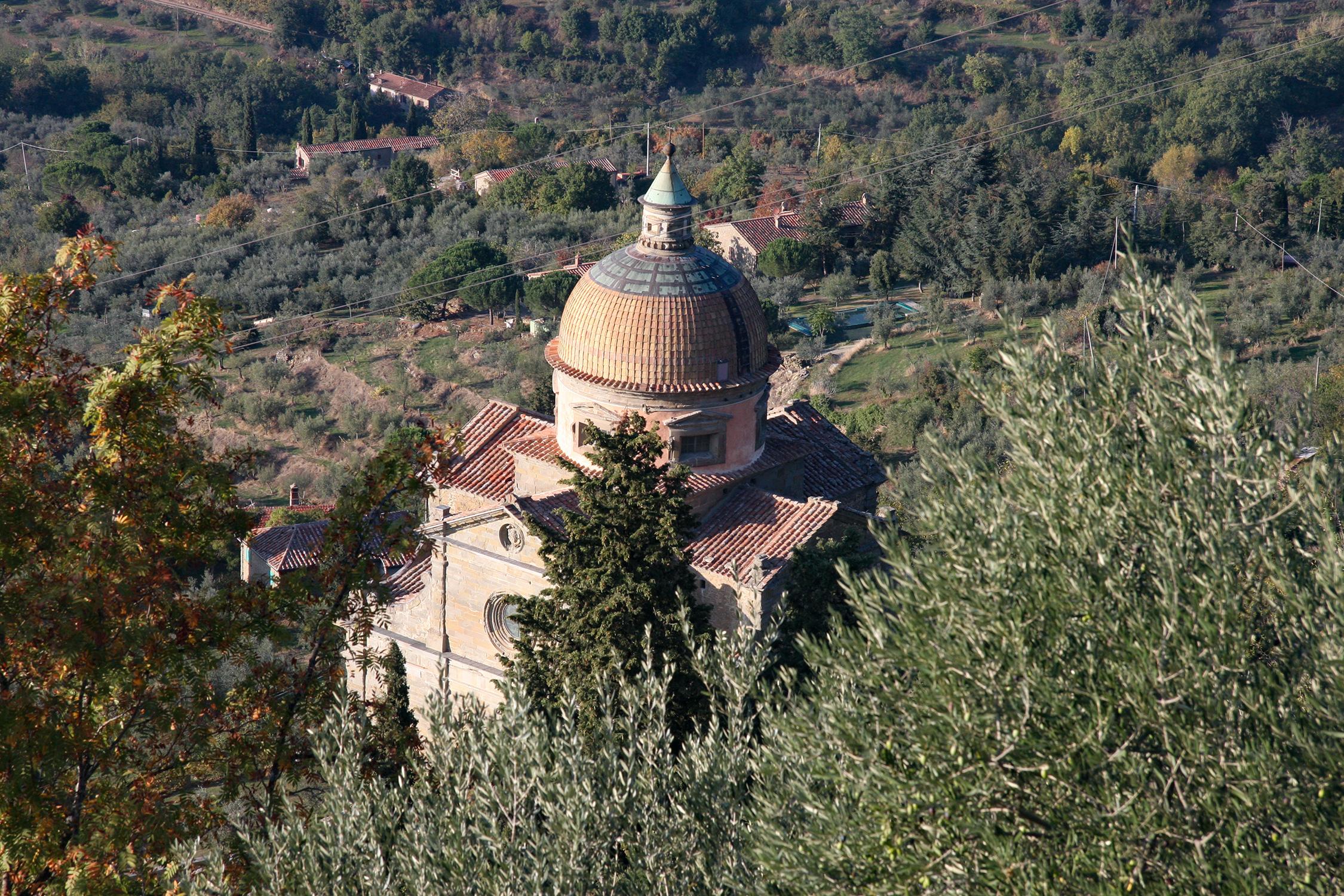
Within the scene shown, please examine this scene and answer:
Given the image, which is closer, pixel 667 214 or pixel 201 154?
pixel 667 214

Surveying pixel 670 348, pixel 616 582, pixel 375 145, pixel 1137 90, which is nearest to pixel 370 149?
pixel 375 145

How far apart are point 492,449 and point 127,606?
44.1ft

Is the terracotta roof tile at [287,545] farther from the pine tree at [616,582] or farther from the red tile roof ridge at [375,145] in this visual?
the red tile roof ridge at [375,145]

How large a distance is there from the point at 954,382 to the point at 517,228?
23.0 metres

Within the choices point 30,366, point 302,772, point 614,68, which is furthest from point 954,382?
point 614,68

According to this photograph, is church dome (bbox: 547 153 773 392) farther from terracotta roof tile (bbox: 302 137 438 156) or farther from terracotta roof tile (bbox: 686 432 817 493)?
terracotta roof tile (bbox: 302 137 438 156)

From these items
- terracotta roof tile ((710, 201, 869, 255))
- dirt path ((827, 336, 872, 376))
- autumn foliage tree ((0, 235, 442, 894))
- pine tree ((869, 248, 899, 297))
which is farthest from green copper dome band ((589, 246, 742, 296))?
terracotta roof tile ((710, 201, 869, 255))

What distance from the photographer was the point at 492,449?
85.2 ft

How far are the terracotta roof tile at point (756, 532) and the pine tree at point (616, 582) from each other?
6.34 ft

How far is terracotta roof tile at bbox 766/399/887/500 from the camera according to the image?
25.9 m

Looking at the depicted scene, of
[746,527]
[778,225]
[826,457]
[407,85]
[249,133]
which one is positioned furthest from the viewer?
[407,85]

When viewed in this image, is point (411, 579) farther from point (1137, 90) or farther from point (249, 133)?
point (1137, 90)

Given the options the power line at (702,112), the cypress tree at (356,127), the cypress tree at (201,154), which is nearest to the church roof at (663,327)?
the power line at (702,112)

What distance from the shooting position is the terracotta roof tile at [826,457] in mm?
25859
